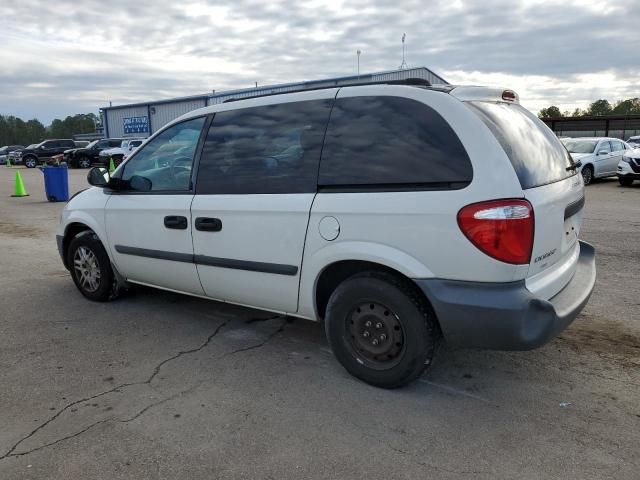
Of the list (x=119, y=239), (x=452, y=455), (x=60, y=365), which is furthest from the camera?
(x=119, y=239)

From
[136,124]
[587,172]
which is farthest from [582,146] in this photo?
[136,124]

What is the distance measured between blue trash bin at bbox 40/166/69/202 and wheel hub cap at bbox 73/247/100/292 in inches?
385

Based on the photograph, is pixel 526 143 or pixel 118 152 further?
pixel 118 152

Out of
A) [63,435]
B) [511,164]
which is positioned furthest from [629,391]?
[63,435]

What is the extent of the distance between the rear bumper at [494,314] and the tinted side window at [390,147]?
587 mm

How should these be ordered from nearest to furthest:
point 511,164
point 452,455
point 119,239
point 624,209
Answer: point 452,455 → point 511,164 → point 119,239 → point 624,209

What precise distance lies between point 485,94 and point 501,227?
1001 millimetres

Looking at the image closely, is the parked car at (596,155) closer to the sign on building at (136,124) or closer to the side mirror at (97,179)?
the side mirror at (97,179)

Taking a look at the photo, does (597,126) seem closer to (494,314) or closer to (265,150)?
(265,150)

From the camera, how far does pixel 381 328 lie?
3.16m

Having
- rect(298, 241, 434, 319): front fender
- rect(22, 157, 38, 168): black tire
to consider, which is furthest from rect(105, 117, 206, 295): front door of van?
rect(22, 157, 38, 168): black tire

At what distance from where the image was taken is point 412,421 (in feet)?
9.55

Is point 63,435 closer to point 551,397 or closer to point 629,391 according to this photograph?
point 551,397

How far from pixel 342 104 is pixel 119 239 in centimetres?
247
